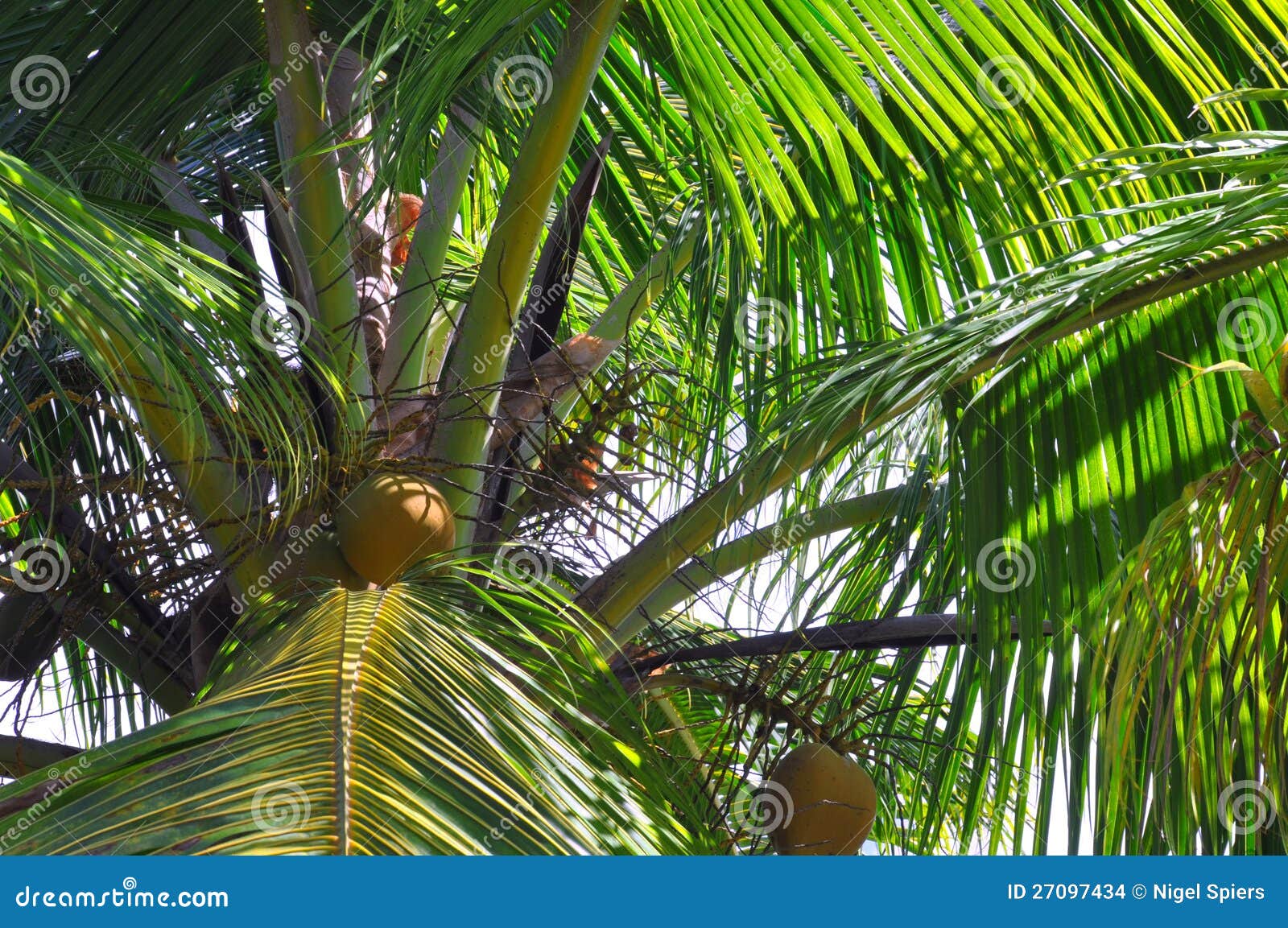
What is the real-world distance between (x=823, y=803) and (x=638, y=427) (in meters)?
0.78

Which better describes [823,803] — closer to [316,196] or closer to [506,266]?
[506,266]

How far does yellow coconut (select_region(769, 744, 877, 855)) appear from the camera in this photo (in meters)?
2.29

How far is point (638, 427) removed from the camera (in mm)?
2525

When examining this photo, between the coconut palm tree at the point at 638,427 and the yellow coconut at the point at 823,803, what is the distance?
0.04 metres

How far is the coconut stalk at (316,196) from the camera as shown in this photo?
2.35m

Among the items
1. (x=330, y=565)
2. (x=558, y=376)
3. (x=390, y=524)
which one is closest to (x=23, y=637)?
(x=330, y=565)

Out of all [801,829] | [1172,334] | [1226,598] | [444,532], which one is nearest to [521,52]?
[444,532]

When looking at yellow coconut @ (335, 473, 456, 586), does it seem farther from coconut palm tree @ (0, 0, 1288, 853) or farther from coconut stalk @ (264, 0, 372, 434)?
coconut stalk @ (264, 0, 372, 434)

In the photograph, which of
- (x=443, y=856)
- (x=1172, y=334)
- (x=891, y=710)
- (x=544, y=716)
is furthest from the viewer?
(x=891, y=710)

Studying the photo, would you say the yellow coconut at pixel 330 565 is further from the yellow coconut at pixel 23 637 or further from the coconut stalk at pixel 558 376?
the yellow coconut at pixel 23 637

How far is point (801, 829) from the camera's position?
7.52 feet

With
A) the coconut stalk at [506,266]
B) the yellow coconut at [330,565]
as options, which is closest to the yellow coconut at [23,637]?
the yellow coconut at [330,565]

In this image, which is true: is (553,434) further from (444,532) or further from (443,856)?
(443,856)

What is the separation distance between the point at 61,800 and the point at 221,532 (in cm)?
89
